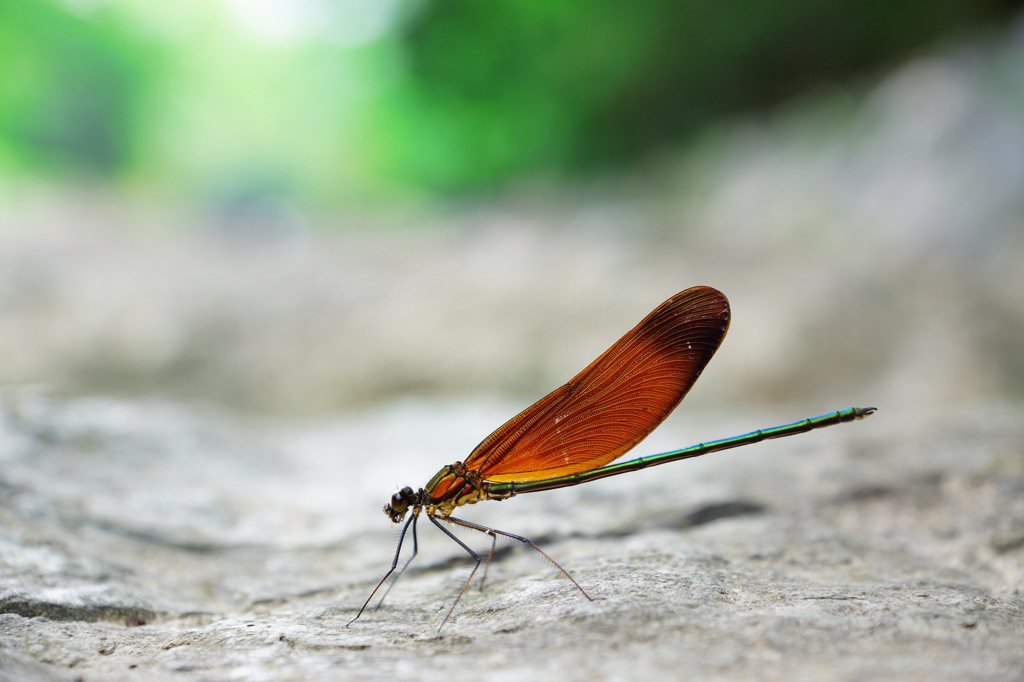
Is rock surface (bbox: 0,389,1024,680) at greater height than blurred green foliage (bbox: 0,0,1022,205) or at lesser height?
lesser

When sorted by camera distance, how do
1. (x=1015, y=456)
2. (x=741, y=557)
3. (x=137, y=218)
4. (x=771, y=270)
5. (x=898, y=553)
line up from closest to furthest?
(x=741, y=557) < (x=898, y=553) < (x=1015, y=456) < (x=771, y=270) < (x=137, y=218)

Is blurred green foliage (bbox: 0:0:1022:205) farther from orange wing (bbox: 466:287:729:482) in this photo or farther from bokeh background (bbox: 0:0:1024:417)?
orange wing (bbox: 466:287:729:482)

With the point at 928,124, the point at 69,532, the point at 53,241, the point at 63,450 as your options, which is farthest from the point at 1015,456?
the point at 53,241

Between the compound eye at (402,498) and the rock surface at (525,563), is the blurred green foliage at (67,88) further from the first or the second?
the compound eye at (402,498)

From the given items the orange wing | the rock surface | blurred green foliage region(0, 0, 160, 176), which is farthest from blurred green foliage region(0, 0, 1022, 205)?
the orange wing

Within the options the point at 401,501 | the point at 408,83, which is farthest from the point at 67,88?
the point at 401,501

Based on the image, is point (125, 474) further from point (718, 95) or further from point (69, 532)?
point (718, 95)
